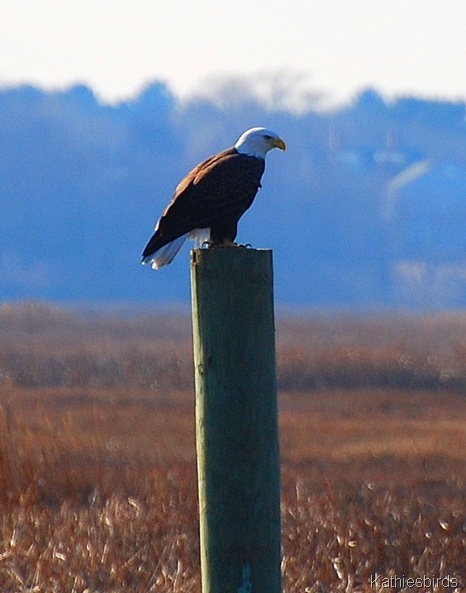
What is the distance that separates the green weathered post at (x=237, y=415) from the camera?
3633mm

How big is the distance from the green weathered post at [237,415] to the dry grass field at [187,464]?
240 cm

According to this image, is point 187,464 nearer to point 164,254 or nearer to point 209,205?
point 164,254

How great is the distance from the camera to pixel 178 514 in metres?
7.59

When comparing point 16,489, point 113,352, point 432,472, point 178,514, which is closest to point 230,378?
point 178,514

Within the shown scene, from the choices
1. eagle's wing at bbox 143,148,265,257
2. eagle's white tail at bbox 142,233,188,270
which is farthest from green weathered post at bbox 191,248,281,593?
eagle's white tail at bbox 142,233,188,270

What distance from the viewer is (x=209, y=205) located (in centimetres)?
555

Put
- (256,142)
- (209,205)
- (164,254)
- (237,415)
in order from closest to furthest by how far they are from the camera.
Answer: (237,415), (209,205), (164,254), (256,142)

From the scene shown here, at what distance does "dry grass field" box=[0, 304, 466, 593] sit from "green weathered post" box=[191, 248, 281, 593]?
2401mm

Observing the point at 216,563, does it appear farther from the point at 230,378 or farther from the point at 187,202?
the point at 187,202

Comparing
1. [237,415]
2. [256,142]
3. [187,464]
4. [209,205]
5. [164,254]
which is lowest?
[187,464]

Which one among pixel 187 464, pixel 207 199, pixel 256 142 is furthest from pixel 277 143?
pixel 187 464

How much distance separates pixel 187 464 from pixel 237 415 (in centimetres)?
698

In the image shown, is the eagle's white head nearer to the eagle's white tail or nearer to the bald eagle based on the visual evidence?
the bald eagle

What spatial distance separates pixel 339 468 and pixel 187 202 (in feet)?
25.0
